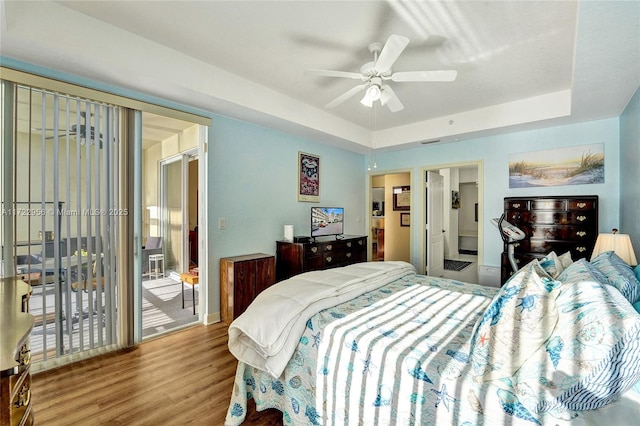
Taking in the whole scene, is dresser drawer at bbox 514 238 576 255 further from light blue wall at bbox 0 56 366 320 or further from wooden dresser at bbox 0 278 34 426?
wooden dresser at bbox 0 278 34 426

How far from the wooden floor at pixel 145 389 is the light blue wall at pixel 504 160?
12.8 ft

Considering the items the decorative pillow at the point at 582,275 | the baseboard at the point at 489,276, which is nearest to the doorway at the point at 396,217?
the baseboard at the point at 489,276

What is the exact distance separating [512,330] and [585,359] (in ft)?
0.76

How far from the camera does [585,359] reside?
0.90 meters

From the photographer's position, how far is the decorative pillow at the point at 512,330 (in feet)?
3.56

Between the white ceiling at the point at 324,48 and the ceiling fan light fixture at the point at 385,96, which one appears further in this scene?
the ceiling fan light fixture at the point at 385,96

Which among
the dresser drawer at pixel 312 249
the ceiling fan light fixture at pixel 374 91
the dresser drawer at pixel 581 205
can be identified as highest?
the ceiling fan light fixture at pixel 374 91

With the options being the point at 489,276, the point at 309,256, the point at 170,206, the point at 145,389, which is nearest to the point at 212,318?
the point at 145,389

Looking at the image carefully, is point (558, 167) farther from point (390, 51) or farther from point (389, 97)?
point (390, 51)

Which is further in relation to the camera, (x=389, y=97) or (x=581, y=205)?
(x=581, y=205)

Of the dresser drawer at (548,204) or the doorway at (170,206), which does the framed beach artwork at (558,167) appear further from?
the doorway at (170,206)

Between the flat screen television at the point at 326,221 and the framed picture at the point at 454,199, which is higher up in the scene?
the framed picture at the point at 454,199

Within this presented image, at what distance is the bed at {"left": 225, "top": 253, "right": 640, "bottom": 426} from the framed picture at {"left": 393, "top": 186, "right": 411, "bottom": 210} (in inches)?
159

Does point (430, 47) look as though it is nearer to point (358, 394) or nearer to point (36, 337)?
point (358, 394)
